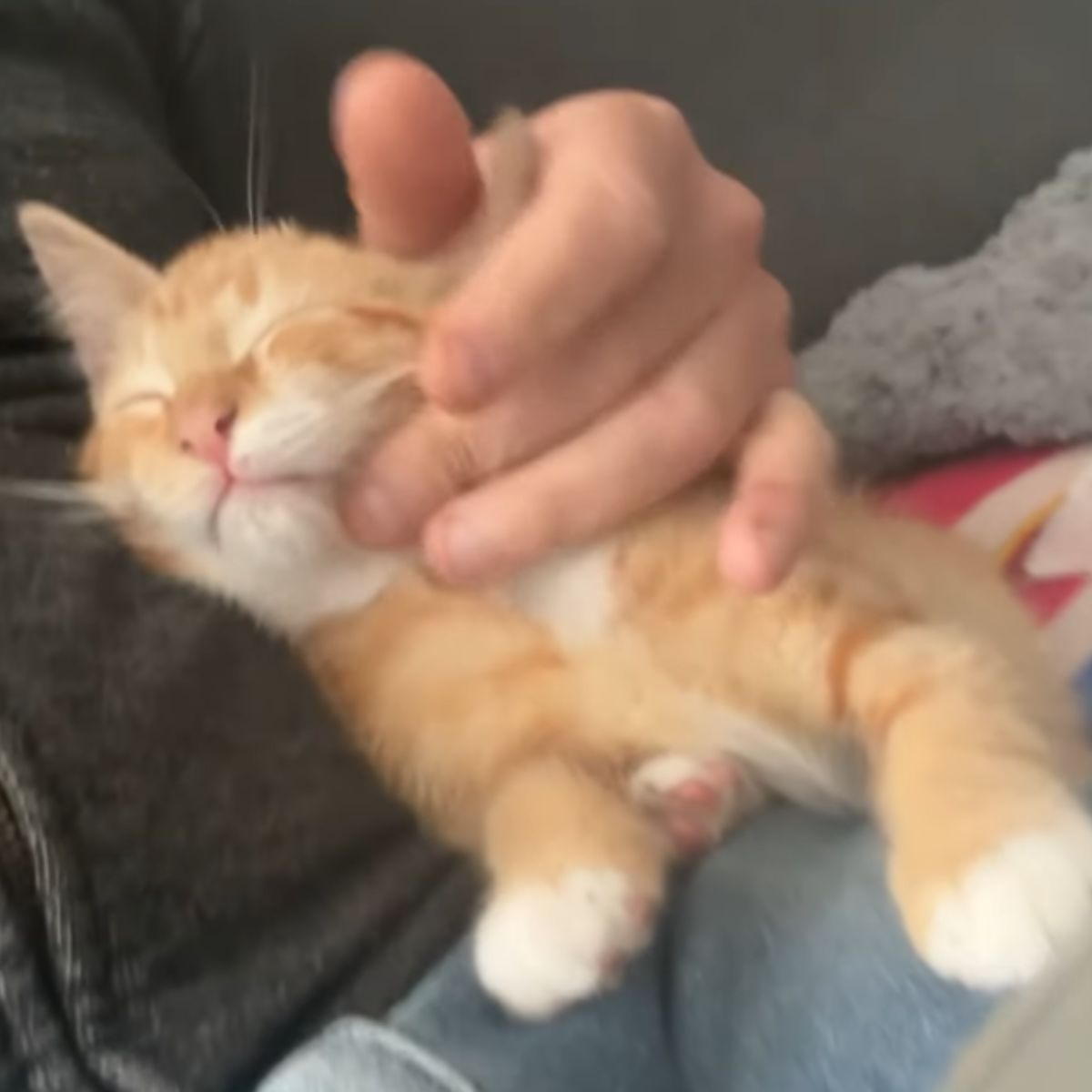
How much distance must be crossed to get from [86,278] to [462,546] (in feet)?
1.07

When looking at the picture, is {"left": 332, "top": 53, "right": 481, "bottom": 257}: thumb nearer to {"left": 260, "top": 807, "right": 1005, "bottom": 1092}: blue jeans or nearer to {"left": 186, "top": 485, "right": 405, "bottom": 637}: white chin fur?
{"left": 186, "top": 485, "right": 405, "bottom": 637}: white chin fur

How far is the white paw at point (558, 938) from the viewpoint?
58 cm

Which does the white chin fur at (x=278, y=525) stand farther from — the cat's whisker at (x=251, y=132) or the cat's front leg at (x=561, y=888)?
the cat's whisker at (x=251, y=132)

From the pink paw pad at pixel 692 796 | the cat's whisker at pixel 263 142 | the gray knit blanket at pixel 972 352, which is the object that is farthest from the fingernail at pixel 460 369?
the cat's whisker at pixel 263 142

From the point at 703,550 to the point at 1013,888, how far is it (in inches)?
11.0

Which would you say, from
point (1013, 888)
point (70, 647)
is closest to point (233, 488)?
point (70, 647)

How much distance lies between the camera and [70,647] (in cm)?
60

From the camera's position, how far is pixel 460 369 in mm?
649

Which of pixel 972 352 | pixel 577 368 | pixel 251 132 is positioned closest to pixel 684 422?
pixel 577 368

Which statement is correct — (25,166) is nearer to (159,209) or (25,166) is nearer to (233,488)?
(159,209)

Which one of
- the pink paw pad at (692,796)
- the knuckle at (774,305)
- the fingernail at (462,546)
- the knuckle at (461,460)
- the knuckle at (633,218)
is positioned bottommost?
A: the pink paw pad at (692,796)

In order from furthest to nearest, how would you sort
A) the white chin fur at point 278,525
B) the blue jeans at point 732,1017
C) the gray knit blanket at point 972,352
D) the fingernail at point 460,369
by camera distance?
the gray knit blanket at point 972,352, the white chin fur at point 278,525, the fingernail at point 460,369, the blue jeans at point 732,1017

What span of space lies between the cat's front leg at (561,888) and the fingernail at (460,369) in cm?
20

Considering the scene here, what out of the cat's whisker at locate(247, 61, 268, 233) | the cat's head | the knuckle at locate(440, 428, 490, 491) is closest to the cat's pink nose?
the cat's head
